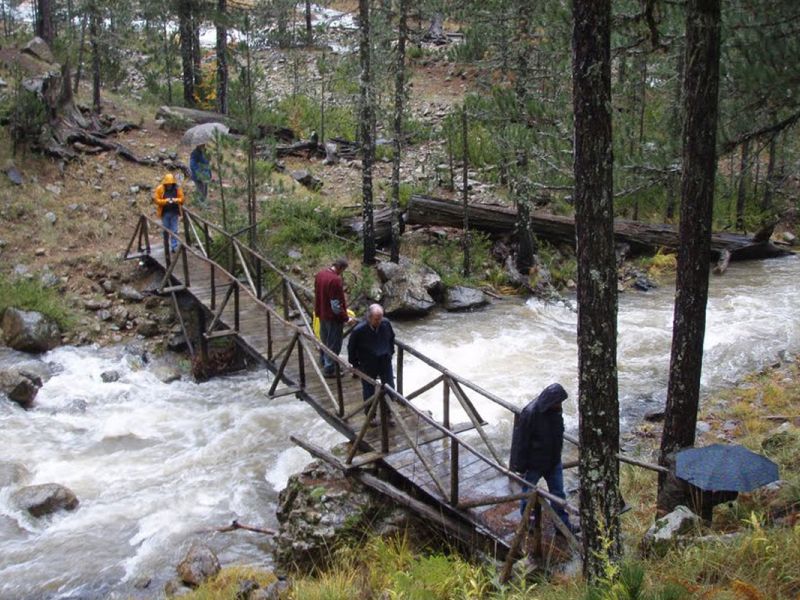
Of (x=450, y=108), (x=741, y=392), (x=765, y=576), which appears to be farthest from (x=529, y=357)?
(x=450, y=108)

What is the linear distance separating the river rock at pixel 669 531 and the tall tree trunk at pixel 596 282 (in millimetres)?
614

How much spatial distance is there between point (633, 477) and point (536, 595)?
409 cm

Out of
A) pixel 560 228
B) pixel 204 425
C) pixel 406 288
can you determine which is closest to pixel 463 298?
pixel 406 288

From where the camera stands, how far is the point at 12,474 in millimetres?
10406

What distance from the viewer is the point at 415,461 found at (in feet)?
28.5

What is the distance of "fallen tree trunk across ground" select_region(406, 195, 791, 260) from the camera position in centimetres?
1983

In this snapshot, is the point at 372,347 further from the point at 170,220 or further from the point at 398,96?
the point at 398,96

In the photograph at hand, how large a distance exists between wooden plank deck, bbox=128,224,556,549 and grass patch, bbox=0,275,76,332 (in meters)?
3.12

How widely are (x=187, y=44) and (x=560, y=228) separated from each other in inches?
584

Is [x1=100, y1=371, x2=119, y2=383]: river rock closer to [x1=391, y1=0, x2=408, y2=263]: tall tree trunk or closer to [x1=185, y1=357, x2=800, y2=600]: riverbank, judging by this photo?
[x1=185, y1=357, x2=800, y2=600]: riverbank

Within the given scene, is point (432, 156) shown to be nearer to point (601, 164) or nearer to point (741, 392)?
point (741, 392)

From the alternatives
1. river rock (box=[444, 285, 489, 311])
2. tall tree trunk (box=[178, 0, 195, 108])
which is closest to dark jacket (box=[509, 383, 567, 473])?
river rock (box=[444, 285, 489, 311])

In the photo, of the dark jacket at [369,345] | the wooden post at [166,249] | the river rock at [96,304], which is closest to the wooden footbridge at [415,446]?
the dark jacket at [369,345]

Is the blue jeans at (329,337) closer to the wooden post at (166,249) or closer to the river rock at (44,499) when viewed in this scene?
the river rock at (44,499)
